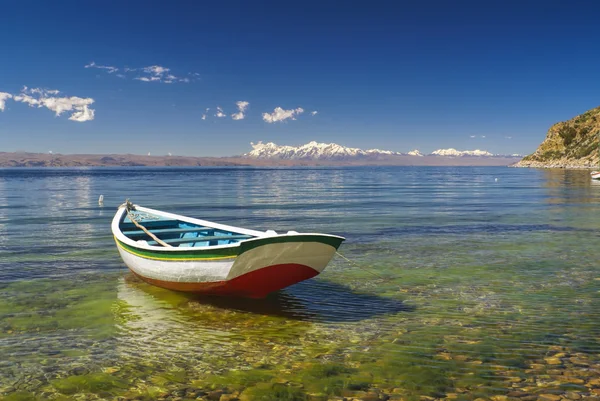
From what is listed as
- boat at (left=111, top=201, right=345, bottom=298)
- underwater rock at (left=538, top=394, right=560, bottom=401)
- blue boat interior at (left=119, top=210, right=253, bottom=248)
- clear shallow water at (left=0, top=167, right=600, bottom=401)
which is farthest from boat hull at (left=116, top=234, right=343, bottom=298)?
underwater rock at (left=538, top=394, right=560, bottom=401)

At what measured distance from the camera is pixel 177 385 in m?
8.48

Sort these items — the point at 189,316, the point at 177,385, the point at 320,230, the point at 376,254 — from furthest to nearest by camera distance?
the point at 320,230
the point at 376,254
the point at 189,316
the point at 177,385

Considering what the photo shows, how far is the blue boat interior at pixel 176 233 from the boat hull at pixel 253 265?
2319 mm

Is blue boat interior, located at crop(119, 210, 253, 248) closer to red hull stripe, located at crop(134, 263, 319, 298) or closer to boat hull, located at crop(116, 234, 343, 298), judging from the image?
boat hull, located at crop(116, 234, 343, 298)

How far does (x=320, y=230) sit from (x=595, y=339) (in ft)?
65.8

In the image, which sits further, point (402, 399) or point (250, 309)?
point (250, 309)

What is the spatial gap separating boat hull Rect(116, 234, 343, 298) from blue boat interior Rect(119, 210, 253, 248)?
2.32 m

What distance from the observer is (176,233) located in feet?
60.0

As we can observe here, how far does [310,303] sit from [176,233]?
7.12 metres

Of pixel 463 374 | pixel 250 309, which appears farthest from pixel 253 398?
pixel 250 309

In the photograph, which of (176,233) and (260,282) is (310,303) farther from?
(176,233)

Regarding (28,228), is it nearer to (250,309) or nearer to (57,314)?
(57,314)

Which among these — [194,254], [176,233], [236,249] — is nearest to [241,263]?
[236,249]

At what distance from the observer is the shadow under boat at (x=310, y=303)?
12.6 meters
